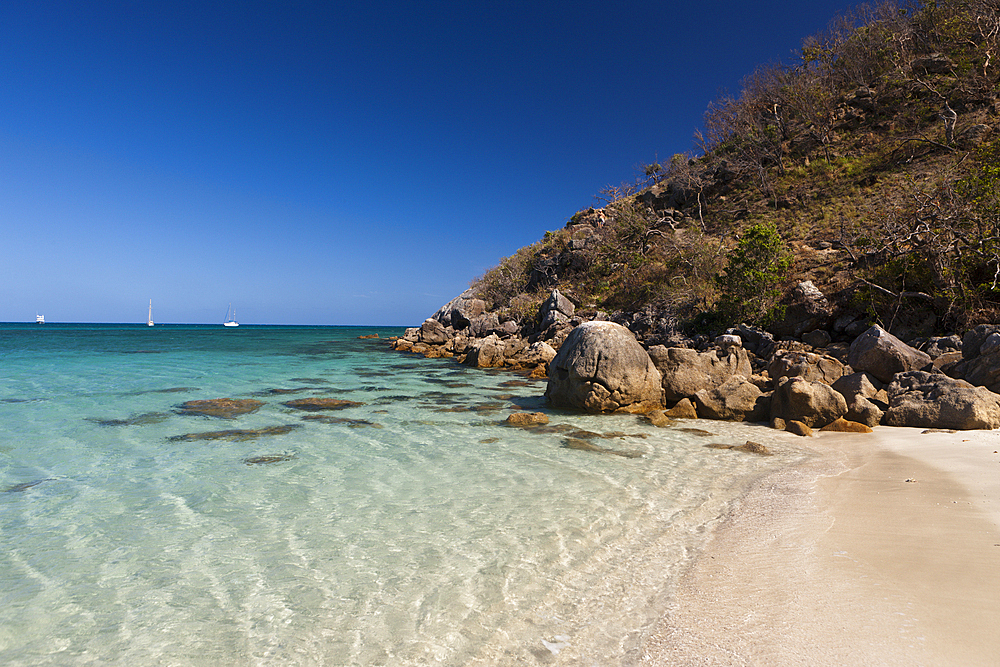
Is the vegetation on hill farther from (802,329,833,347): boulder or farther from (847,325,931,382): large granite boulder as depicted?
(847,325,931,382): large granite boulder

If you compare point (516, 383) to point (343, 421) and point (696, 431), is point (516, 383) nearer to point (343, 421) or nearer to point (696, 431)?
point (343, 421)

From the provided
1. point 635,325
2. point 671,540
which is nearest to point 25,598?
point 671,540

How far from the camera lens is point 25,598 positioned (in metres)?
3.69

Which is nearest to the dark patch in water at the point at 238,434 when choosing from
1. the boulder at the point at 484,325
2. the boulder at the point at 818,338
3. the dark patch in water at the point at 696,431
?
the dark patch in water at the point at 696,431

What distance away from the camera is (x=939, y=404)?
28.2 ft

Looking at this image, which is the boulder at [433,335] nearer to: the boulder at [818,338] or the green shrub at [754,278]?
the green shrub at [754,278]

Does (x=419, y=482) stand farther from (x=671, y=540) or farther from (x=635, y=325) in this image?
(x=635, y=325)

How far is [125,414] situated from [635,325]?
67.1 feet

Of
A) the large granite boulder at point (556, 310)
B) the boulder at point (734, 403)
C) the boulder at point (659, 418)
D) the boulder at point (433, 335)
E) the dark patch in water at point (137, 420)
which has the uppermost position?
the large granite boulder at point (556, 310)

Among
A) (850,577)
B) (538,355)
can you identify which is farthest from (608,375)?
(538,355)

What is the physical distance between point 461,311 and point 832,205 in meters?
26.6

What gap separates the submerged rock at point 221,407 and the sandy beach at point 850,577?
1071 cm

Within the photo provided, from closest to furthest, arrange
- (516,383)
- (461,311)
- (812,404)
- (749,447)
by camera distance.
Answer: (749,447) < (812,404) < (516,383) < (461,311)

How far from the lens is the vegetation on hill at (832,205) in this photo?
1462 cm
